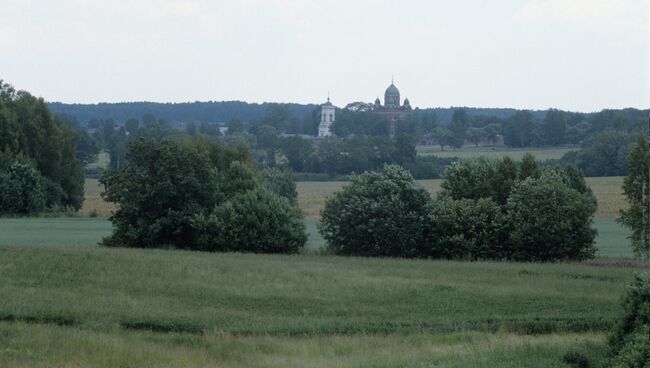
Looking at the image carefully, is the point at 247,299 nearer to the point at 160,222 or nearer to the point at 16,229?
the point at 160,222

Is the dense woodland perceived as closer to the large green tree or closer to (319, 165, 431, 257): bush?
the large green tree

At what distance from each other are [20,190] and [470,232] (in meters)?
41.6

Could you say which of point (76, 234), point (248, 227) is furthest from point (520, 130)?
point (248, 227)

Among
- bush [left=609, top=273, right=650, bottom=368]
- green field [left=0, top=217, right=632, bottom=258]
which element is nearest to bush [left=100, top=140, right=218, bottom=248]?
green field [left=0, top=217, right=632, bottom=258]

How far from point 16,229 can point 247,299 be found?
113 ft

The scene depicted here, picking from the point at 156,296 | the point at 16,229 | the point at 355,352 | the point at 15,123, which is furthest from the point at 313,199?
the point at 355,352

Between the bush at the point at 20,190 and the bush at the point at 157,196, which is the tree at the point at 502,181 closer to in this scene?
the bush at the point at 157,196

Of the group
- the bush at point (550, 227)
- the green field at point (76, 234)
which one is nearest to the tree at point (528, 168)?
the green field at point (76, 234)

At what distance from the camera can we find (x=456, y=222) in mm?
48719

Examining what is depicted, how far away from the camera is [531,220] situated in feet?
158

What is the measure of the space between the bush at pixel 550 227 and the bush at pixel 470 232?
73 cm

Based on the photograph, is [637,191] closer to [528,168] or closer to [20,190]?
[528,168]

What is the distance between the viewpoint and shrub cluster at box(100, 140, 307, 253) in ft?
163

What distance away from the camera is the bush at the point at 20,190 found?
77.8 m
